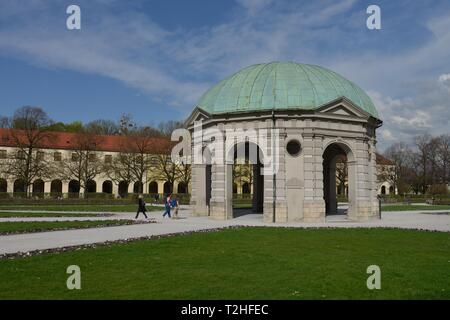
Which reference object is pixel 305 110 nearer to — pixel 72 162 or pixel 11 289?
pixel 11 289

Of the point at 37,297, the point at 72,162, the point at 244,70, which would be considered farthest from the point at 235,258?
the point at 72,162

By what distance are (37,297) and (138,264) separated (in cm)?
380

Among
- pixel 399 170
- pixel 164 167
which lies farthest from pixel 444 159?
pixel 164 167

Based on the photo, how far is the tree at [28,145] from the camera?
63.8 metres

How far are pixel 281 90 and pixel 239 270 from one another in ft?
65.0

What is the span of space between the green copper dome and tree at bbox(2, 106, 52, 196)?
40.7 metres

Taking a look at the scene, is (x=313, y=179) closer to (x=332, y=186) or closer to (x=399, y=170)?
(x=332, y=186)

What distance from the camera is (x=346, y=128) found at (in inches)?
1184

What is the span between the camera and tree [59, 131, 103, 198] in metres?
71.1

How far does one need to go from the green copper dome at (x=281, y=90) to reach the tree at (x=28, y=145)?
134 feet

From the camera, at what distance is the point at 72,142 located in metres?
83.6

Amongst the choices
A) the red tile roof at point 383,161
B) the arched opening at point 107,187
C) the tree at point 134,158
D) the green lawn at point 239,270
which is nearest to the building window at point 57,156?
the arched opening at point 107,187

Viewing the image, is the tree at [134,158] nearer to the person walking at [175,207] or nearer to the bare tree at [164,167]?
the bare tree at [164,167]
